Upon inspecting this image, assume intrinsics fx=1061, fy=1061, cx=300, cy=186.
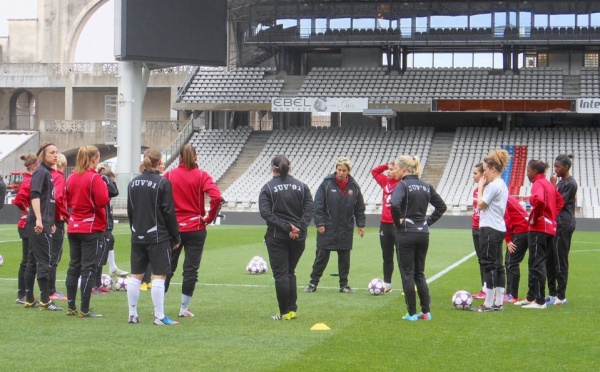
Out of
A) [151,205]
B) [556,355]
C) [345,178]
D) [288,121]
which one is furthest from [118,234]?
[288,121]

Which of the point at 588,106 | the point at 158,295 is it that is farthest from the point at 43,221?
the point at 588,106

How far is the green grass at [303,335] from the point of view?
9641 millimetres

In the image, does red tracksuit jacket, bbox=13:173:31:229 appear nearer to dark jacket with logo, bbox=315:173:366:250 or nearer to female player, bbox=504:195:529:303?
dark jacket with logo, bbox=315:173:366:250

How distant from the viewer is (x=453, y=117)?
5641cm

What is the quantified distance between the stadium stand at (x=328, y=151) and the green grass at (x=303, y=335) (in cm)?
3221

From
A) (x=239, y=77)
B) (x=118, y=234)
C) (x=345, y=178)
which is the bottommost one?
(x=118, y=234)

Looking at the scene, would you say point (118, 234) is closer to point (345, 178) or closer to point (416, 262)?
point (345, 178)

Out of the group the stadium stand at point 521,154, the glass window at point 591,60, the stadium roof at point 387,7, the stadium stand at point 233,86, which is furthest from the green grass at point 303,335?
the glass window at point 591,60

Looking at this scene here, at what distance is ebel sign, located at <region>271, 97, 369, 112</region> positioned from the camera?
52688 mm

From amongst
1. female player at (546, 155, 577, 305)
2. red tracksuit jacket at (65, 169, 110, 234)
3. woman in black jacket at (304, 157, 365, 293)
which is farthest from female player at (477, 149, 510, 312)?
red tracksuit jacket at (65, 169, 110, 234)

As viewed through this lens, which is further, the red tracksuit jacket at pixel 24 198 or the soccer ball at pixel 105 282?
the soccer ball at pixel 105 282

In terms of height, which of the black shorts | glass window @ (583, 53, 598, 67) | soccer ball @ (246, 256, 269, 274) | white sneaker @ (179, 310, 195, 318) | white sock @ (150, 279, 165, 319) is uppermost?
glass window @ (583, 53, 598, 67)

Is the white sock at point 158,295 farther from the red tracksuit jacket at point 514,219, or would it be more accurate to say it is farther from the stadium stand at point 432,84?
the stadium stand at point 432,84

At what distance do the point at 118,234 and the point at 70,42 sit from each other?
40241 millimetres
